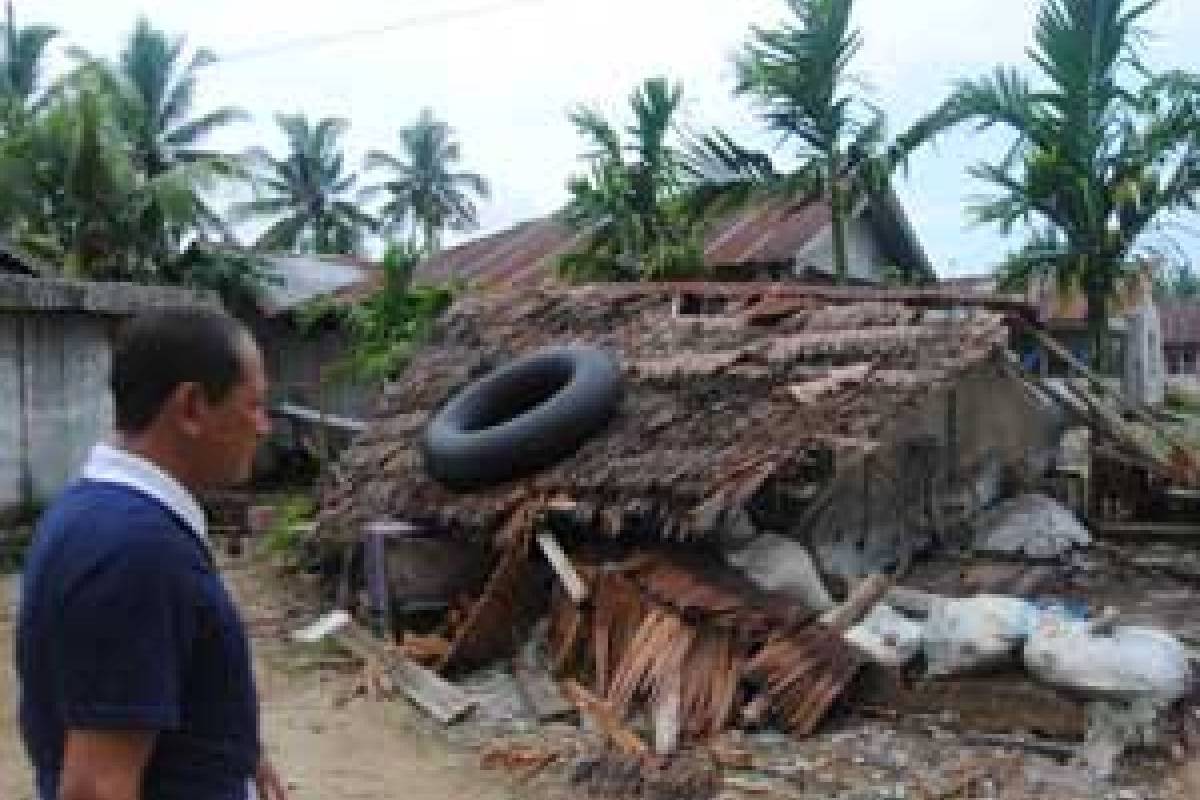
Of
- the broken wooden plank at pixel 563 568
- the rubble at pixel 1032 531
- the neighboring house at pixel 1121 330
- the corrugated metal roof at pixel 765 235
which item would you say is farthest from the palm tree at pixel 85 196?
the rubble at pixel 1032 531

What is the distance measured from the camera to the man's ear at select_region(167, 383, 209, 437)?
71.1 inches

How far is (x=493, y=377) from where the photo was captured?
9.90 meters

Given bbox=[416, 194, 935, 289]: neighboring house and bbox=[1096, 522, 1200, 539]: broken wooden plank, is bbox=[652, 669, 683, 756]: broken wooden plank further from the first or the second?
bbox=[416, 194, 935, 289]: neighboring house

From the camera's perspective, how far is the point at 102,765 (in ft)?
5.38

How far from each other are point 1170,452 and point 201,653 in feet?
32.9

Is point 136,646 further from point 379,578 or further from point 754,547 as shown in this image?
point 379,578

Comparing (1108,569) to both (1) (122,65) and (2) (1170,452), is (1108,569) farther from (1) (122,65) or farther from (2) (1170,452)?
(1) (122,65)

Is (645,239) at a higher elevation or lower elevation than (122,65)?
lower

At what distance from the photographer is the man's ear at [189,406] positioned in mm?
1806

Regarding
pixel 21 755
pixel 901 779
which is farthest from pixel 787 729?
pixel 21 755

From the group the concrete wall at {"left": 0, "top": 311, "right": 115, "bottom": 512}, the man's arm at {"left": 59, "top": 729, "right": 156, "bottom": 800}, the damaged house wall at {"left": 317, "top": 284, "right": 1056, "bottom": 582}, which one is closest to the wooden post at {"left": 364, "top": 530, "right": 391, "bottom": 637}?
the damaged house wall at {"left": 317, "top": 284, "right": 1056, "bottom": 582}

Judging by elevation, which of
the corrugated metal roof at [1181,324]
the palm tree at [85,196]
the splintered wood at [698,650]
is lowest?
the splintered wood at [698,650]

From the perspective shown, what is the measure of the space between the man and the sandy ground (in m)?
4.30

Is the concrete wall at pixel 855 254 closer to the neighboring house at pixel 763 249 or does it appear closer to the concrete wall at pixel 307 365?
the neighboring house at pixel 763 249
